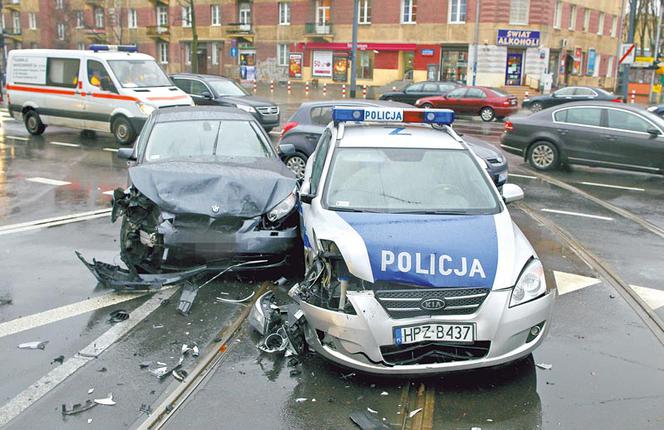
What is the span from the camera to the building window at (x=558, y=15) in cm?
4418

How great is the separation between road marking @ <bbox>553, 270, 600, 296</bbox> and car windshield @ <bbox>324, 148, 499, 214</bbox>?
176 centimetres

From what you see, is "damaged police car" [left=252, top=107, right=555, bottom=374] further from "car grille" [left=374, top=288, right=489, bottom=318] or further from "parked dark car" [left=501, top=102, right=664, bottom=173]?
"parked dark car" [left=501, top=102, right=664, bottom=173]

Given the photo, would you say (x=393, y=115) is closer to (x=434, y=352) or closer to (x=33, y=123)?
A: (x=434, y=352)

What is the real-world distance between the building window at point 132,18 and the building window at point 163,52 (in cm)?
371

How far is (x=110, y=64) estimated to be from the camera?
16.4 metres

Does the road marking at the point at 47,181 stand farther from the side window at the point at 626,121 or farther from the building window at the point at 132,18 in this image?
the building window at the point at 132,18

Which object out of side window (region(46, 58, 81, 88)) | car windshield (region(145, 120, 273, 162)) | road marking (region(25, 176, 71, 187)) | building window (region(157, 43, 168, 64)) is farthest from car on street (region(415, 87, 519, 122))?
building window (region(157, 43, 168, 64))

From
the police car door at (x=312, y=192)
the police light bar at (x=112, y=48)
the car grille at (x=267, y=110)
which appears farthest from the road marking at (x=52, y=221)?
the car grille at (x=267, y=110)

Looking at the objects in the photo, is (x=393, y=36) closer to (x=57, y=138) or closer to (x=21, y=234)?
(x=57, y=138)

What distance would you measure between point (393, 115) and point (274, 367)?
2972mm

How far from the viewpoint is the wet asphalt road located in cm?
414

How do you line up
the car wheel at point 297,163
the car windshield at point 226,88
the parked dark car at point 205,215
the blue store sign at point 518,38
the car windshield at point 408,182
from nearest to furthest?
the car windshield at point 408,182 → the parked dark car at point 205,215 → the car wheel at point 297,163 → the car windshield at point 226,88 → the blue store sign at point 518,38

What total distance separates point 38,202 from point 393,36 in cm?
3784

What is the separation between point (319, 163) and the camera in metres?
6.37
